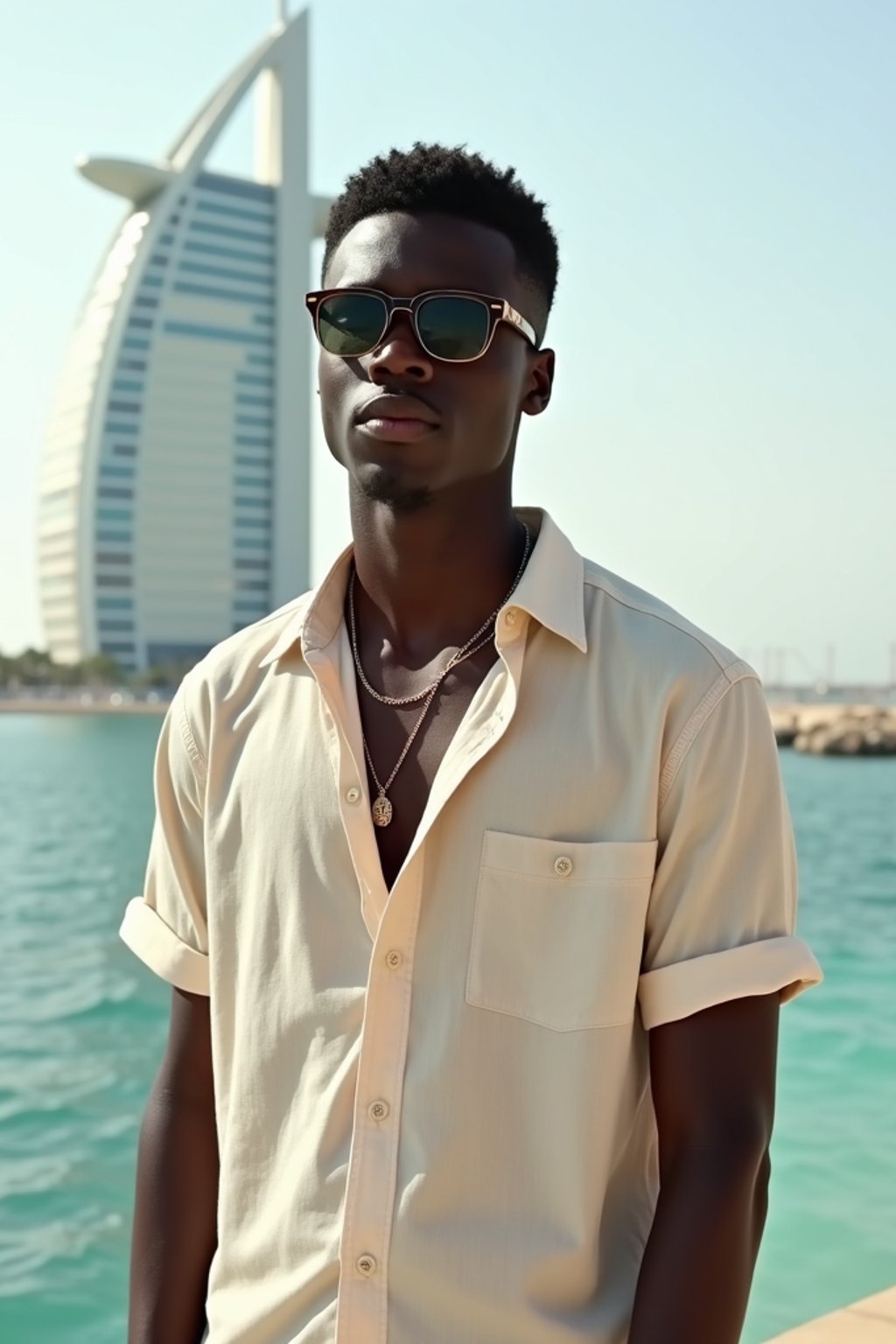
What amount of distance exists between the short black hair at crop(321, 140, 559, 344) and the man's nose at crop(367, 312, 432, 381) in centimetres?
10

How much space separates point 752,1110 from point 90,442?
66.6 metres

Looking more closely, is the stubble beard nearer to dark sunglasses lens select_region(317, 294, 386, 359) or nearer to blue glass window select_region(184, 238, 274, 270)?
dark sunglasses lens select_region(317, 294, 386, 359)

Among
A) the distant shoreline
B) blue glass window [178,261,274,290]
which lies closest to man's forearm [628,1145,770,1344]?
the distant shoreline

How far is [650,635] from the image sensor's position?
47.3 inches

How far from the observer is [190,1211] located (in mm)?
1358

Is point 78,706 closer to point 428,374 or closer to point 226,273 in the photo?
point 226,273

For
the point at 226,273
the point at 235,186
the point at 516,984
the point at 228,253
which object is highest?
the point at 235,186

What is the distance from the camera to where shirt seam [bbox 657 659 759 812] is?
1138mm

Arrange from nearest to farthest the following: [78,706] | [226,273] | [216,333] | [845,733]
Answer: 1. [845,733]
2. [78,706]
3. [216,333]
4. [226,273]

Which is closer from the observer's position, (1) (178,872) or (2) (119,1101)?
(1) (178,872)

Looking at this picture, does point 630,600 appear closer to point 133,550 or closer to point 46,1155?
point 46,1155

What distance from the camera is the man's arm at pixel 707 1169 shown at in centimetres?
109

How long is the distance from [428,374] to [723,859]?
0.46m

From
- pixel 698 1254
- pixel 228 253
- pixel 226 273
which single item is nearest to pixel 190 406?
pixel 226 273
